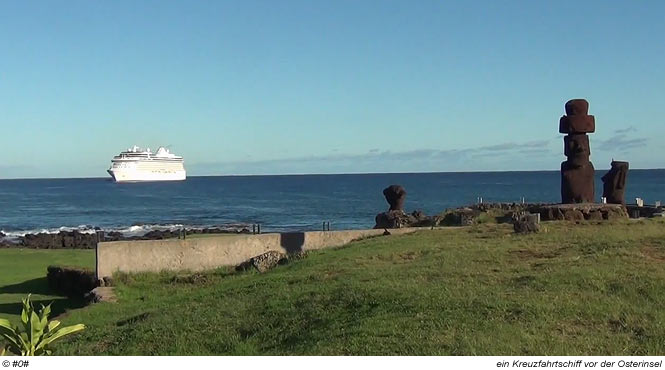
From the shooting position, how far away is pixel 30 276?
65.1 feet

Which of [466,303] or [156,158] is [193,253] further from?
[156,158]

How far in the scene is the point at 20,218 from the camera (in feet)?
209

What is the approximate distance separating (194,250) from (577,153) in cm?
1119

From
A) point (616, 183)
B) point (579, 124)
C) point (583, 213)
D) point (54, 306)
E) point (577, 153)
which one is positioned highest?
point (579, 124)

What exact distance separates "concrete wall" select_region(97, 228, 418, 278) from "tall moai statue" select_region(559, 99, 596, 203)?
7106mm

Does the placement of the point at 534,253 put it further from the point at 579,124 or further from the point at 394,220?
the point at 394,220

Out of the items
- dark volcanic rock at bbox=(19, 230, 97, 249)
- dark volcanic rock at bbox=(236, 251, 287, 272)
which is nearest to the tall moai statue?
dark volcanic rock at bbox=(236, 251, 287, 272)

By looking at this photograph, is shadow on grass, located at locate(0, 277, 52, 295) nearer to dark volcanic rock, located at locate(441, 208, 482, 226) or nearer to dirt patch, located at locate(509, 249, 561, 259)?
dirt patch, located at locate(509, 249, 561, 259)

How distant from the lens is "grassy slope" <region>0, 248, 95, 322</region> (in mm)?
15611

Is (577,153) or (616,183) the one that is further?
(616,183)

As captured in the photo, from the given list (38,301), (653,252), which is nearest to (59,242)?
(38,301)

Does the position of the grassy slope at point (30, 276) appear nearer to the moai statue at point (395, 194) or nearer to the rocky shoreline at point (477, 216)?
the rocky shoreline at point (477, 216)

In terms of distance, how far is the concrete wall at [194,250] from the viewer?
1683 centimetres

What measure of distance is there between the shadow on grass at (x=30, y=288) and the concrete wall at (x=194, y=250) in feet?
6.83
